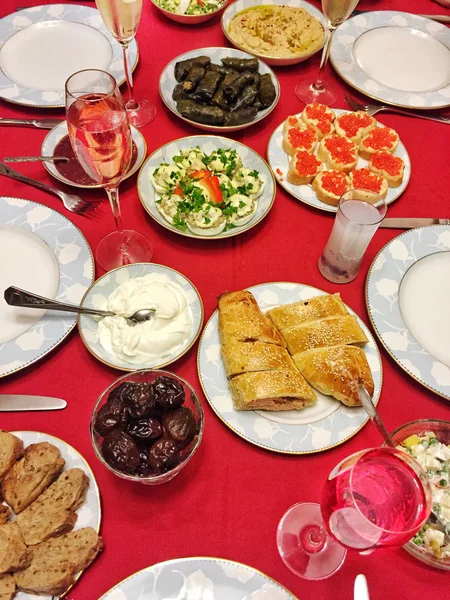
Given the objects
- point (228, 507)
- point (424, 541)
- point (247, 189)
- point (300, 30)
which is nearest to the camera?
point (424, 541)

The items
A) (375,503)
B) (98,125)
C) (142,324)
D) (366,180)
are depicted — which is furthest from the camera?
(366,180)

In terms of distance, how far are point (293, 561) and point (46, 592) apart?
→ 66 cm

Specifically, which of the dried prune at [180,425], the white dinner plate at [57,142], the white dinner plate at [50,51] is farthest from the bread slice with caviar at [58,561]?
the white dinner plate at [50,51]

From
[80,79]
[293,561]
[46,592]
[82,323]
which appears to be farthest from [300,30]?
[46,592]

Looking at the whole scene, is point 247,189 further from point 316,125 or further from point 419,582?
point 419,582

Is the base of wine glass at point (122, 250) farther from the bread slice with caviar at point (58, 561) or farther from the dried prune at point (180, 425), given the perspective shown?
the bread slice with caviar at point (58, 561)

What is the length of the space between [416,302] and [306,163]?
78 centimetres

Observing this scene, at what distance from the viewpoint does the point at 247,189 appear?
2.09 m

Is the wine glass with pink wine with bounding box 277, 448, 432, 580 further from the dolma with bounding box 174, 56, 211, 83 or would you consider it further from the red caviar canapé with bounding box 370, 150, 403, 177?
the dolma with bounding box 174, 56, 211, 83

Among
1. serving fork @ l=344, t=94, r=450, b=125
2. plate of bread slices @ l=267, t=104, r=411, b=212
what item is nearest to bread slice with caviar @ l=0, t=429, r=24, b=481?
plate of bread slices @ l=267, t=104, r=411, b=212

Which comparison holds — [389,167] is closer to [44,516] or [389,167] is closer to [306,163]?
[306,163]

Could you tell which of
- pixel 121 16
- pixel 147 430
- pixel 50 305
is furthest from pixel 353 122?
pixel 147 430

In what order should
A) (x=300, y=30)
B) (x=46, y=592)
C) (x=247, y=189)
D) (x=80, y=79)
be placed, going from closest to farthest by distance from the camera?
(x=46, y=592)
(x=80, y=79)
(x=247, y=189)
(x=300, y=30)

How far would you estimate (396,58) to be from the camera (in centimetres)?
277
